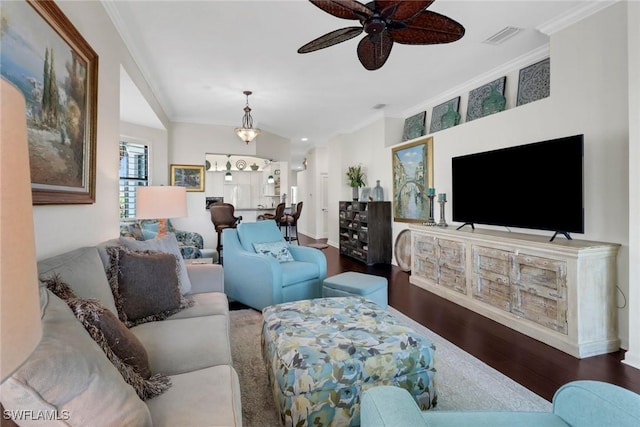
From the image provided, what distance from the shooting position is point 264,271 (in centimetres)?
306

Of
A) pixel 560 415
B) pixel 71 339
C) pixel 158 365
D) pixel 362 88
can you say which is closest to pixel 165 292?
pixel 158 365

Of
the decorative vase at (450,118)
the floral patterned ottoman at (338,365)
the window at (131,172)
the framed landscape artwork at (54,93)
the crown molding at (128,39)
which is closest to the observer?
the framed landscape artwork at (54,93)

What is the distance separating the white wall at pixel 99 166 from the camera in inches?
65.7

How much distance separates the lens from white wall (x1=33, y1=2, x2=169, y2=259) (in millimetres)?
1668

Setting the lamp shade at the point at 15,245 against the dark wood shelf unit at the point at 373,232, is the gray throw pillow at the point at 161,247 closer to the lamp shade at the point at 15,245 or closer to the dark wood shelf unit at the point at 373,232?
the lamp shade at the point at 15,245

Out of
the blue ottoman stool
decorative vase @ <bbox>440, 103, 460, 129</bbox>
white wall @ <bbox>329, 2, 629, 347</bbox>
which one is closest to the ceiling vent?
white wall @ <bbox>329, 2, 629, 347</bbox>

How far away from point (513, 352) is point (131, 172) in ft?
19.2

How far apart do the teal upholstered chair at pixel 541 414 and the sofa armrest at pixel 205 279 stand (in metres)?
1.83

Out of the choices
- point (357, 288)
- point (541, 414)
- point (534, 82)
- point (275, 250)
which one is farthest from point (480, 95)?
point (541, 414)

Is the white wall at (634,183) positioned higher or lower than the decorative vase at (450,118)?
lower

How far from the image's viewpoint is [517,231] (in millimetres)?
3375

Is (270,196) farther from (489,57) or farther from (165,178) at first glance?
(489,57)

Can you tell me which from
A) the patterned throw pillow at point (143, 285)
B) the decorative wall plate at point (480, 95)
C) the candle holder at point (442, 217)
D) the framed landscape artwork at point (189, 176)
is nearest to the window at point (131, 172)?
the framed landscape artwork at point (189, 176)

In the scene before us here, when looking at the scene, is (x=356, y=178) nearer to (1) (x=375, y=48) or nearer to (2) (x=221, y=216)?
(2) (x=221, y=216)
